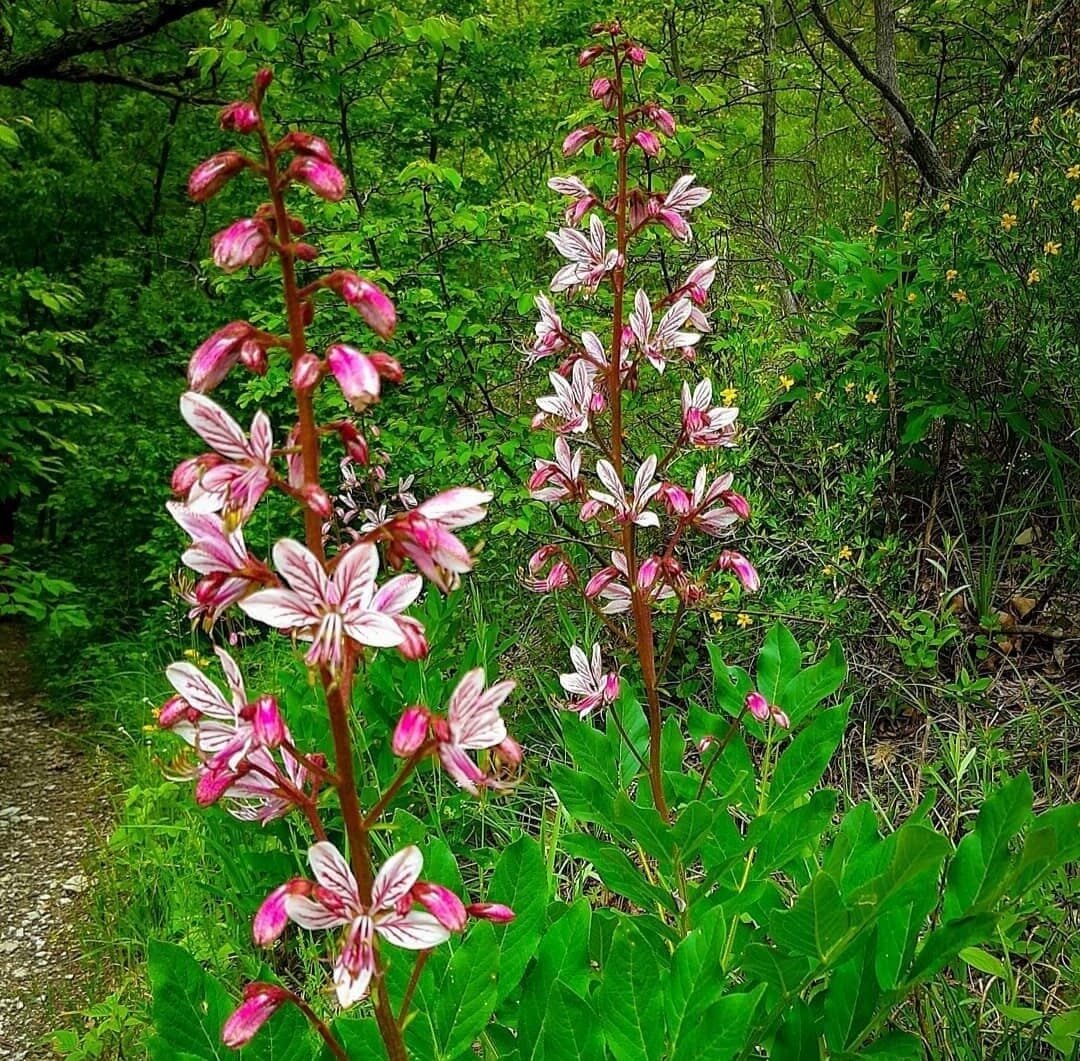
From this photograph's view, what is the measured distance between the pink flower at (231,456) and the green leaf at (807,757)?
Answer: 1.04 meters

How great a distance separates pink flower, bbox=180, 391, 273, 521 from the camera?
1.02 m

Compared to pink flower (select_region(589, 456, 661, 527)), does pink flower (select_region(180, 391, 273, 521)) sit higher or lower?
higher

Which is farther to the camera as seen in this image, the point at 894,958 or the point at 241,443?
the point at 894,958

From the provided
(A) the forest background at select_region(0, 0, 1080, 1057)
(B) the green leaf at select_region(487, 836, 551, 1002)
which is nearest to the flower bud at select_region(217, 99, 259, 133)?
(B) the green leaf at select_region(487, 836, 551, 1002)

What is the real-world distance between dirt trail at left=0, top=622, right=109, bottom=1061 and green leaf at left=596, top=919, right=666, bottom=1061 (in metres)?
2.39

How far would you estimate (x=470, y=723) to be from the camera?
3.44 ft

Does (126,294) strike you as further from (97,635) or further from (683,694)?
(683,694)

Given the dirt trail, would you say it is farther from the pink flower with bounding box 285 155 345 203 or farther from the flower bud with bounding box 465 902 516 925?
the pink flower with bounding box 285 155 345 203

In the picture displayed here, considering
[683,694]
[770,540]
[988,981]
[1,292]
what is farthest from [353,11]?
[988,981]

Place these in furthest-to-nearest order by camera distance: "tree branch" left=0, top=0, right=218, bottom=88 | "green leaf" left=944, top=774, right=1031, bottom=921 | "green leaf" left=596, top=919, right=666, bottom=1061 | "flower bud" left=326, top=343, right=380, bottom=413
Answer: "tree branch" left=0, top=0, right=218, bottom=88
"green leaf" left=944, top=774, right=1031, bottom=921
"green leaf" left=596, top=919, right=666, bottom=1061
"flower bud" left=326, top=343, right=380, bottom=413

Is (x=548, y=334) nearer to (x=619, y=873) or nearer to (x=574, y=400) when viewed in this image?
(x=574, y=400)

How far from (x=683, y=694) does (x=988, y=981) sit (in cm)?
126

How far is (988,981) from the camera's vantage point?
2.08m

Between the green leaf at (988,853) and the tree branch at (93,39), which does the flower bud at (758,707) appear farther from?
the tree branch at (93,39)
